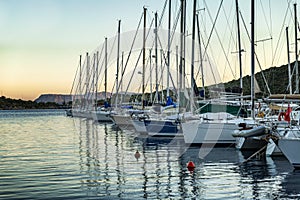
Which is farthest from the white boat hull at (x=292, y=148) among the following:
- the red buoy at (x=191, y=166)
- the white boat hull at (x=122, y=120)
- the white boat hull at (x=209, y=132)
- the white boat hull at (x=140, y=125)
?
the white boat hull at (x=122, y=120)

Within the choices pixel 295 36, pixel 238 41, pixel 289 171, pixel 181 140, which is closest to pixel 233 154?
pixel 289 171

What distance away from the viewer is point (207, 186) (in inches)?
638

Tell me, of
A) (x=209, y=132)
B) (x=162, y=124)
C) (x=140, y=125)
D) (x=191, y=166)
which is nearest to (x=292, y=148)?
(x=191, y=166)

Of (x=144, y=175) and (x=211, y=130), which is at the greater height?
(x=211, y=130)

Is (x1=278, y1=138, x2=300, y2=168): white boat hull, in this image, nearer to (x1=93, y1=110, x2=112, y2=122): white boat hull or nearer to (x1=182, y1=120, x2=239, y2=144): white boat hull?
(x1=182, y1=120, x2=239, y2=144): white boat hull

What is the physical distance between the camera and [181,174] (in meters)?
18.8

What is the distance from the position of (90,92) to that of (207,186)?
241 ft

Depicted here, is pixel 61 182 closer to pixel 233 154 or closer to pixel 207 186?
pixel 207 186

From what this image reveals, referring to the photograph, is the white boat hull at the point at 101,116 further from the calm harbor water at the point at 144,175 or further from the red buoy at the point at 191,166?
the red buoy at the point at 191,166

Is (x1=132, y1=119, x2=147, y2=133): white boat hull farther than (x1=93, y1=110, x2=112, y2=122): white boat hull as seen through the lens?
No

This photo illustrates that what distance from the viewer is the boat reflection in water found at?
15.2m

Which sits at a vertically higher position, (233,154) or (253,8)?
(253,8)

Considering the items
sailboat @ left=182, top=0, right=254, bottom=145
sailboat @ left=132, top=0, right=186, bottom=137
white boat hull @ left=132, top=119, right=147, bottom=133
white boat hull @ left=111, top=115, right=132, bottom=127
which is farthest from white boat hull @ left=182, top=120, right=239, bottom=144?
white boat hull @ left=111, top=115, right=132, bottom=127

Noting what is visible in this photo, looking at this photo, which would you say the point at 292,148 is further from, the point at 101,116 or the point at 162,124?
the point at 101,116
